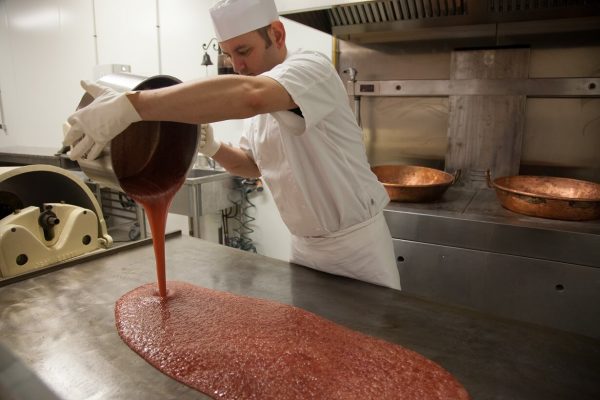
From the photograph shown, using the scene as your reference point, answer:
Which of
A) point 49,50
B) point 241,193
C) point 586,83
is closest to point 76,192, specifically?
point 241,193

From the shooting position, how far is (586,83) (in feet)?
7.94

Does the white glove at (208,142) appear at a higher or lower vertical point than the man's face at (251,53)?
lower

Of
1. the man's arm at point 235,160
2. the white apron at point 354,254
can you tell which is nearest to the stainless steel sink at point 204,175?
the man's arm at point 235,160

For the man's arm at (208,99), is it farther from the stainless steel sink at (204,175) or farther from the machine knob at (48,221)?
the stainless steel sink at (204,175)

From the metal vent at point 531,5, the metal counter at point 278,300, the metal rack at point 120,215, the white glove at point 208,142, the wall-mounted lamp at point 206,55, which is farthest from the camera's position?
the metal rack at point 120,215

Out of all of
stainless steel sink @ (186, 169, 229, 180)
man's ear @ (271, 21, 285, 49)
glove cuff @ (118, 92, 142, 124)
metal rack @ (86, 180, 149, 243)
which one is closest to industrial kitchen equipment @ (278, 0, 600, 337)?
man's ear @ (271, 21, 285, 49)

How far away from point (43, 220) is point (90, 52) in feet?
12.6

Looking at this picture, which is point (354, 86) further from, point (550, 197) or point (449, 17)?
point (550, 197)

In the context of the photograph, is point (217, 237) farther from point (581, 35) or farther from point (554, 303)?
point (581, 35)

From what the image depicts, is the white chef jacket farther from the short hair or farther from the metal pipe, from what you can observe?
the metal pipe

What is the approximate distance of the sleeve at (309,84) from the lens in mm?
1225

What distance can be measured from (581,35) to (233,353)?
2.56m

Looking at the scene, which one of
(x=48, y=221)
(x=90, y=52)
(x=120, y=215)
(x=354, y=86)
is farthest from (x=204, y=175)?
(x=90, y=52)

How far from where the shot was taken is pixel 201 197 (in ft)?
10.4
